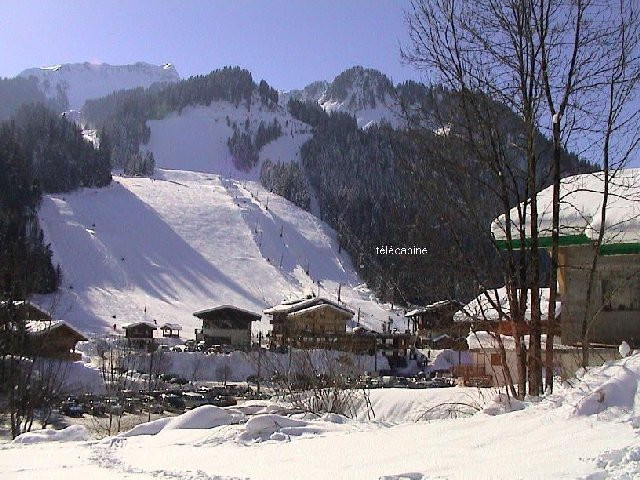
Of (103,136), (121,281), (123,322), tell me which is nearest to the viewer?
(123,322)

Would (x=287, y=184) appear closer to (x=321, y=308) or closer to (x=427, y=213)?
(x=321, y=308)

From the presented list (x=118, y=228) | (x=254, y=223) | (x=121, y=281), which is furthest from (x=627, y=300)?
(x=254, y=223)

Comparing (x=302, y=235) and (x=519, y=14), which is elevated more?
(x=302, y=235)

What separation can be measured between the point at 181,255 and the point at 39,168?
3477 centimetres

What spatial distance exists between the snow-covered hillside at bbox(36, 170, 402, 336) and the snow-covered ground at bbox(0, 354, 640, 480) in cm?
5897

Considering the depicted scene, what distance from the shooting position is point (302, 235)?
365 feet

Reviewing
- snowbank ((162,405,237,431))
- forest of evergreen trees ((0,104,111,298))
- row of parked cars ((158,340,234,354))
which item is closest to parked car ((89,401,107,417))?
row of parked cars ((158,340,234,354))

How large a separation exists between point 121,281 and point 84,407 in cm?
5521

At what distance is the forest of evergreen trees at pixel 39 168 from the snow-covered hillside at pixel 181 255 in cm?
286

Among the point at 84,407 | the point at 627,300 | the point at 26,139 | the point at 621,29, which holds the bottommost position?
the point at 84,407

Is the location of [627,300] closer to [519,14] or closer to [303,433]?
[519,14]

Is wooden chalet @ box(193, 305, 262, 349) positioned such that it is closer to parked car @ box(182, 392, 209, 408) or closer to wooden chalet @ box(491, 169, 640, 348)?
parked car @ box(182, 392, 209, 408)

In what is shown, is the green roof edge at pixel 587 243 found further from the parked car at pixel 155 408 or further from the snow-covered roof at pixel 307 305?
the snow-covered roof at pixel 307 305

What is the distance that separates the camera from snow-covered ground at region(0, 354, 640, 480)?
4230 millimetres
